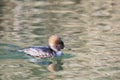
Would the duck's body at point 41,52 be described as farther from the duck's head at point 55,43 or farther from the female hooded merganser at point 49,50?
the duck's head at point 55,43

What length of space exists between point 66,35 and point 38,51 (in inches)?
92.3

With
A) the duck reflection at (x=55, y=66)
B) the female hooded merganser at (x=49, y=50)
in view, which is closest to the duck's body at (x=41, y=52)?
the female hooded merganser at (x=49, y=50)

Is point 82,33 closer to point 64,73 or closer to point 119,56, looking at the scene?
point 119,56

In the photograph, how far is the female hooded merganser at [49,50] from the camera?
14.6 meters

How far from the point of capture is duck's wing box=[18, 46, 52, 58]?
47.8ft

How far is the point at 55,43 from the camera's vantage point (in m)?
15.3

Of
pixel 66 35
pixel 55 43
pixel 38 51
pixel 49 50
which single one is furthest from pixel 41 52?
pixel 66 35

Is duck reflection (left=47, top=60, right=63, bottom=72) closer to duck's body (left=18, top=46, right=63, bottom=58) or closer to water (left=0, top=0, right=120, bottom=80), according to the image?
water (left=0, top=0, right=120, bottom=80)

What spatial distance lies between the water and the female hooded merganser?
0.23 metres

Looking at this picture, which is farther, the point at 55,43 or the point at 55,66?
the point at 55,43

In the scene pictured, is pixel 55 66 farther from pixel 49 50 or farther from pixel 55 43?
pixel 55 43

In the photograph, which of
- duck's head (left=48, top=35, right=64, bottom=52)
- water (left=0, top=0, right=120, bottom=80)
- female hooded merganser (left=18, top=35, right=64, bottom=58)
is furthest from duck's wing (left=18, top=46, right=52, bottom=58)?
duck's head (left=48, top=35, right=64, bottom=52)

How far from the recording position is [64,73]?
1304 cm

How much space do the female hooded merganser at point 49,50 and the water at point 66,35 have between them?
0.23 metres
